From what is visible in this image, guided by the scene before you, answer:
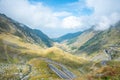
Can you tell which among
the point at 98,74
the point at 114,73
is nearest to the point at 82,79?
the point at 98,74

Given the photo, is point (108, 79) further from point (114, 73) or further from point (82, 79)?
point (82, 79)

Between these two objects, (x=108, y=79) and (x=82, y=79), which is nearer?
(x=108, y=79)

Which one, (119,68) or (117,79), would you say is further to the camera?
(119,68)

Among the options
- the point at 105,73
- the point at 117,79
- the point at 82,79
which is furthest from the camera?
the point at 82,79

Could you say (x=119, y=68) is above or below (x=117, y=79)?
above

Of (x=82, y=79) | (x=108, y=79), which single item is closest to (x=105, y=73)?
(x=108, y=79)

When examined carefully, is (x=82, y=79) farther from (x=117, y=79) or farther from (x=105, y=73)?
(x=117, y=79)

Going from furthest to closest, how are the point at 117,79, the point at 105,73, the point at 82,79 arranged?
the point at 82,79 < the point at 105,73 < the point at 117,79

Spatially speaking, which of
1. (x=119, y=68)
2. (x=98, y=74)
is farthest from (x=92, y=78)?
(x=119, y=68)
